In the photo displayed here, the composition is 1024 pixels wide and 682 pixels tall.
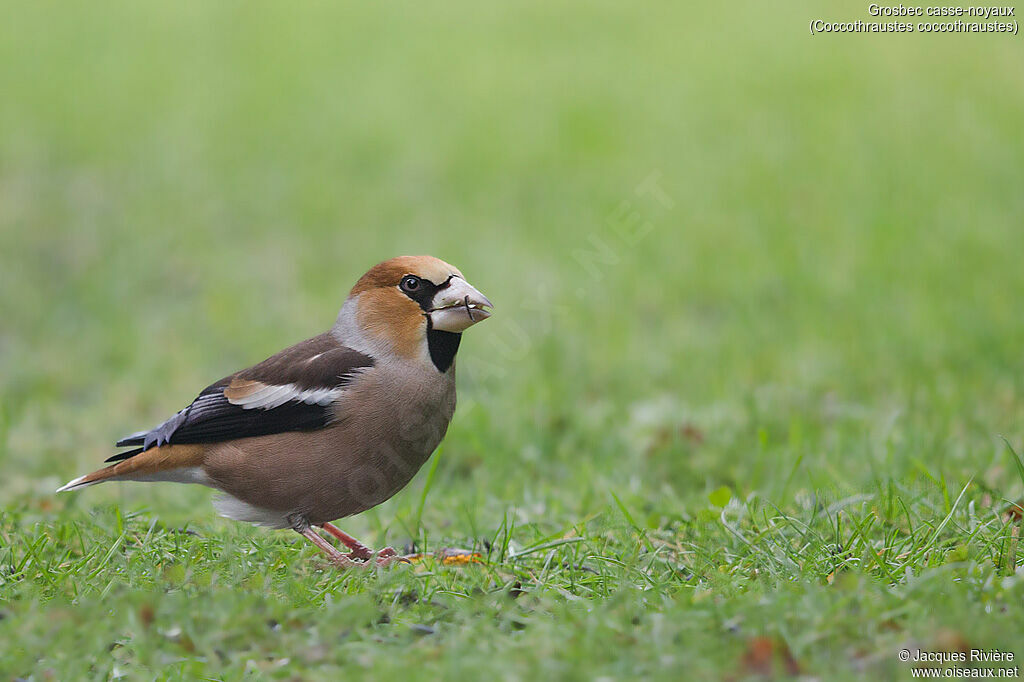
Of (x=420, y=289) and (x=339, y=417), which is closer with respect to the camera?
(x=339, y=417)

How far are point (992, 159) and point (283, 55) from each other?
8.00m

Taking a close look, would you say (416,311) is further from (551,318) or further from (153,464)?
(551,318)

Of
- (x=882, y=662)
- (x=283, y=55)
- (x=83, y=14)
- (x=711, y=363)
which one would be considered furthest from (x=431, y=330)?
(x=83, y=14)

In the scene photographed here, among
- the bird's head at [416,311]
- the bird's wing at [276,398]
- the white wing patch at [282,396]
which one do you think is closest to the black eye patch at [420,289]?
the bird's head at [416,311]

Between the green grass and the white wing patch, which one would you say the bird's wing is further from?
the green grass

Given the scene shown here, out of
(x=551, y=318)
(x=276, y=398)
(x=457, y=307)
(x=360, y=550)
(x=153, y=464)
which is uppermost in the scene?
(x=457, y=307)

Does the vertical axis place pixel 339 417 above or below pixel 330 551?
above

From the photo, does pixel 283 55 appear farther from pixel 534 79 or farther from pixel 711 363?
pixel 711 363

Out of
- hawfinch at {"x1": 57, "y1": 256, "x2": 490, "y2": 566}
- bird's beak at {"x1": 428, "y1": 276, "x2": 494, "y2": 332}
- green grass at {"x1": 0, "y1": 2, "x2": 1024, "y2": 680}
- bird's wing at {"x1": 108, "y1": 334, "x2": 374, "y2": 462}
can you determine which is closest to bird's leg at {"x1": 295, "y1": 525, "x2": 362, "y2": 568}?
hawfinch at {"x1": 57, "y1": 256, "x2": 490, "y2": 566}

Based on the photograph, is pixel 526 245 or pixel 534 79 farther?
pixel 534 79

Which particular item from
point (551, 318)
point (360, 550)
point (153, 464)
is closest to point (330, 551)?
point (360, 550)

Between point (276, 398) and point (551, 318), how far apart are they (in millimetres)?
4629

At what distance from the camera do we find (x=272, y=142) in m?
11.7

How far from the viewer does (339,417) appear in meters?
4.12
